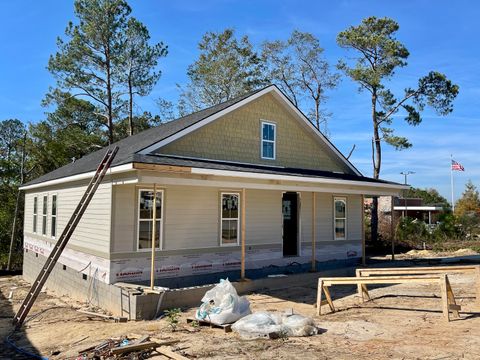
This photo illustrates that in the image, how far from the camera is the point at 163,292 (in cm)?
932

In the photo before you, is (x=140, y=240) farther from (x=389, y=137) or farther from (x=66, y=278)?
(x=389, y=137)

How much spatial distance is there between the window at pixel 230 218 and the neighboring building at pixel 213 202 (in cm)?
3

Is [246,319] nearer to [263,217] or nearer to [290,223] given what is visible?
[263,217]

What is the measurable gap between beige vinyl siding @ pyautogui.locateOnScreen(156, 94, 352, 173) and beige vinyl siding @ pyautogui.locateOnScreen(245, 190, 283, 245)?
142 cm

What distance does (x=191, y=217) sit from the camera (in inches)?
468

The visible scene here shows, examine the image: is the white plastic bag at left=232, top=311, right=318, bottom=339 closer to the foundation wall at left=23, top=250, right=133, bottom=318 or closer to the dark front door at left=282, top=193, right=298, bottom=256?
the foundation wall at left=23, top=250, right=133, bottom=318

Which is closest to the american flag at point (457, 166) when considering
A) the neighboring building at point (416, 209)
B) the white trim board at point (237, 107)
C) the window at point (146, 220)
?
the neighboring building at point (416, 209)

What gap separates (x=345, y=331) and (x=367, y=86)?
77.2 ft

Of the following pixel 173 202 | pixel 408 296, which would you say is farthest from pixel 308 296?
pixel 173 202

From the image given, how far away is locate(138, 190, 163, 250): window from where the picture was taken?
11.0 m

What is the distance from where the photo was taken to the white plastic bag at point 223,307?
25.4 feet

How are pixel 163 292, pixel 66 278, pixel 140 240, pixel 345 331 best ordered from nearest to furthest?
pixel 345 331, pixel 163 292, pixel 140 240, pixel 66 278

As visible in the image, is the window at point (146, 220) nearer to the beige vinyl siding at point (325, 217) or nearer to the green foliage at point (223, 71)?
the beige vinyl siding at point (325, 217)

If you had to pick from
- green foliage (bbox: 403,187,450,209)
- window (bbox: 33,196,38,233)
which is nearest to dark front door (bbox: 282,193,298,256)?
window (bbox: 33,196,38,233)
